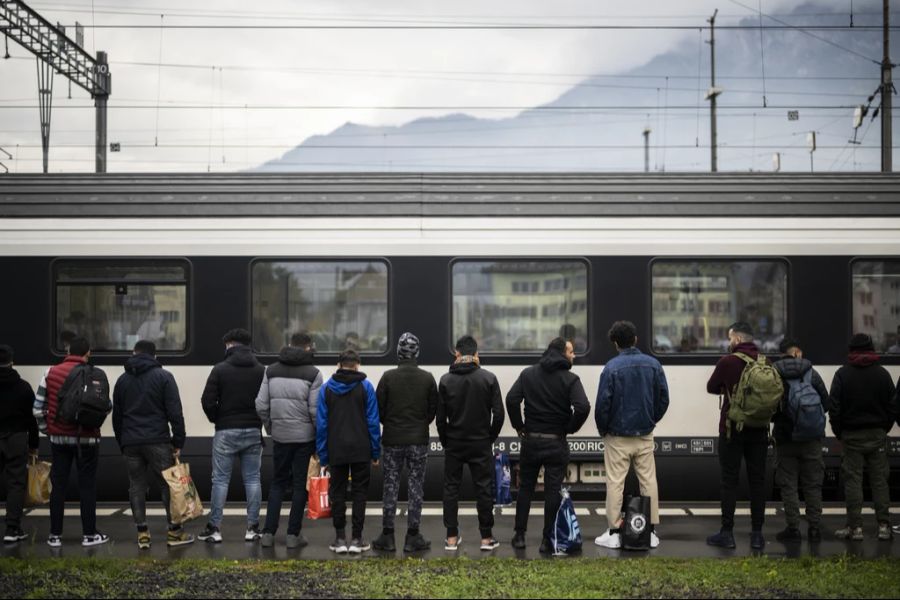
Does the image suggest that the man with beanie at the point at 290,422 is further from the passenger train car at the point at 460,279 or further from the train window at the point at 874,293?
the train window at the point at 874,293

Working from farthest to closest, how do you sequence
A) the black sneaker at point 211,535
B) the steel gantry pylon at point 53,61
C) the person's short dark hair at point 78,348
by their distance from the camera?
the steel gantry pylon at point 53,61 → the black sneaker at point 211,535 → the person's short dark hair at point 78,348

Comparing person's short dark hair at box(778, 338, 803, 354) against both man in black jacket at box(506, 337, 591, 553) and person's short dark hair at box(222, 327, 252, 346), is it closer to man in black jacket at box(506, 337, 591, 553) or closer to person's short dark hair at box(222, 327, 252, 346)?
man in black jacket at box(506, 337, 591, 553)

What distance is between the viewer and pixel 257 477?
9.34 metres

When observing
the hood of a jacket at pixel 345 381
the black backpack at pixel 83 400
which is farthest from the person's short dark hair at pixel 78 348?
the hood of a jacket at pixel 345 381

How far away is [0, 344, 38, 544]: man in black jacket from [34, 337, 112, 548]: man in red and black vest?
227 millimetres

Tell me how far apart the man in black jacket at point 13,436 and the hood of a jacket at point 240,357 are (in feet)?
6.37

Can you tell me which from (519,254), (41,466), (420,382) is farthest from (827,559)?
(41,466)

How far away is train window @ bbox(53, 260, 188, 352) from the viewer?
11102mm

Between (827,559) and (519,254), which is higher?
(519,254)

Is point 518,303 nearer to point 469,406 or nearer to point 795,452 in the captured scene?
point 469,406

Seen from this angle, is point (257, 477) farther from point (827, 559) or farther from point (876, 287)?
point (876, 287)

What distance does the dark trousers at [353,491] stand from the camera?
8.75m

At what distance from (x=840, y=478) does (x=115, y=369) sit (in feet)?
27.2

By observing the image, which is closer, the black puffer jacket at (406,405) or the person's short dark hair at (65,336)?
the black puffer jacket at (406,405)
